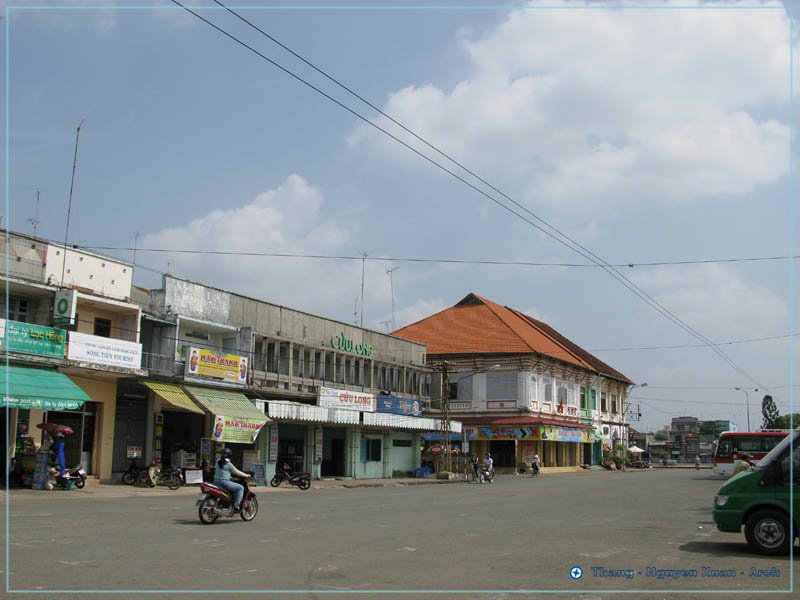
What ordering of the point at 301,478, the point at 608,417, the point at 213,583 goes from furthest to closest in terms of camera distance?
the point at 608,417, the point at 301,478, the point at 213,583

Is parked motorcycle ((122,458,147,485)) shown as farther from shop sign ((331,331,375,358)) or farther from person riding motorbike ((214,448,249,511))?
shop sign ((331,331,375,358))

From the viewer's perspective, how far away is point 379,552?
12570mm

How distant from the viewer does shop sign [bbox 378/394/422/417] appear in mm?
44062

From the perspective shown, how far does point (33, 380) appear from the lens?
84.0 feet

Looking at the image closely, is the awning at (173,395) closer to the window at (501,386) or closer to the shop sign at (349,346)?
the shop sign at (349,346)

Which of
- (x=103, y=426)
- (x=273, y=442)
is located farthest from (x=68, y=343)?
(x=273, y=442)

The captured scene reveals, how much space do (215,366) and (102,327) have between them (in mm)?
5221

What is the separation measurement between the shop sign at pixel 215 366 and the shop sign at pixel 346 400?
5.26 meters

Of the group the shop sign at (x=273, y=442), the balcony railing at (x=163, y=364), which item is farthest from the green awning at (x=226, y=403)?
the shop sign at (x=273, y=442)

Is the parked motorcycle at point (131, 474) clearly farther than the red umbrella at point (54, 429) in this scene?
Yes

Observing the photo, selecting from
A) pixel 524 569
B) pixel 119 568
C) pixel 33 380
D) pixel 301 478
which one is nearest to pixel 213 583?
pixel 119 568

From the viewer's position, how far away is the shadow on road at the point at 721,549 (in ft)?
40.2

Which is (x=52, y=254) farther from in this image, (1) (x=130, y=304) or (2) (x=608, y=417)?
(2) (x=608, y=417)

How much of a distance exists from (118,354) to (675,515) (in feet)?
63.4
